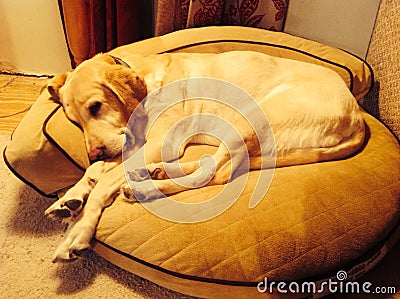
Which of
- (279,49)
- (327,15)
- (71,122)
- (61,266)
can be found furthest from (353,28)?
(61,266)

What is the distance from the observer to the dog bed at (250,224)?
136cm

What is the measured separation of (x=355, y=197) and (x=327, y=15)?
1208 millimetres

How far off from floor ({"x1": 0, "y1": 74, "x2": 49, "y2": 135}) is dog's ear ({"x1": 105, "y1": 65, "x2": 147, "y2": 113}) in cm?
110

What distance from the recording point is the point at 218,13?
2.35 m

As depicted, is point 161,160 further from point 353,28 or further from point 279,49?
point 353,28

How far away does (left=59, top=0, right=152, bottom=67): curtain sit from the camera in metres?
2.45

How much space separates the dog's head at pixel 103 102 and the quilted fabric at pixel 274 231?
245mm

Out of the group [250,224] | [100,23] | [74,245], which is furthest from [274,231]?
[100,23]

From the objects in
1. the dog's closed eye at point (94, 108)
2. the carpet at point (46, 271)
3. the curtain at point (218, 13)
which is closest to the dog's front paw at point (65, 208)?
the carpet at point (46, 271)

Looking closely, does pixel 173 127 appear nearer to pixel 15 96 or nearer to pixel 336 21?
pixel 336 21

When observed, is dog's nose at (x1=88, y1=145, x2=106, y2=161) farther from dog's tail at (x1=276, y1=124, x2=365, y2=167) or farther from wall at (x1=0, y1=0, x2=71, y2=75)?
wall at (x1=0, y1=0, x2=71, y2=75)

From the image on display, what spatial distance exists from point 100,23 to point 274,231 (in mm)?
1723

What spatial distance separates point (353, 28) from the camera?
7.53 ft

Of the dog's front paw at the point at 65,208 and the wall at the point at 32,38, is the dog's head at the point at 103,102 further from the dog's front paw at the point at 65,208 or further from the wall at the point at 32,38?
the wall at the point at 32,38
